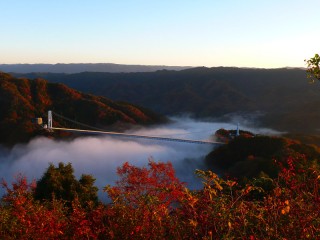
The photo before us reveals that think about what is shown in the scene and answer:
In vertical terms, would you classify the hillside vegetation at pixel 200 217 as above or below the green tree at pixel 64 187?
above

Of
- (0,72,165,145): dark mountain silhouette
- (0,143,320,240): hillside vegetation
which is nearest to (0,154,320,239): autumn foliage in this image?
(0,143,320,240): hillside vegetation

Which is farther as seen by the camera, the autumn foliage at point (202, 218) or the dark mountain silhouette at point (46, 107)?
the dark mountain silhouette at point (46, 107)

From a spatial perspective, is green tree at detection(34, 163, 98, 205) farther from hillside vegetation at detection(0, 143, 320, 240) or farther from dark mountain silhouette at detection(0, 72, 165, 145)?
dark mountain silhouette at detection(0, 72, 165, 145)

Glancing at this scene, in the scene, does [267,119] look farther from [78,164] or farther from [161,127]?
[78,164]

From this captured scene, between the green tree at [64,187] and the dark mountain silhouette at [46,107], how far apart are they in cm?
7741

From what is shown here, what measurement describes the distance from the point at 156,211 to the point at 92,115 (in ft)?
406

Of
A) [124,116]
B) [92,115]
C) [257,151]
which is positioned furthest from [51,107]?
[257,151]

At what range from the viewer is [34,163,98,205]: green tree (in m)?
26.5

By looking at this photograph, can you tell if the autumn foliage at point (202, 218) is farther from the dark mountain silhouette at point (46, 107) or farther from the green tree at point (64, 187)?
the dark mountain silhouette at point (46, 107)

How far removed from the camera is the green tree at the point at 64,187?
26453 millimetres

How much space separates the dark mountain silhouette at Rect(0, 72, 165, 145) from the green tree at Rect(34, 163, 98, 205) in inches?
3047

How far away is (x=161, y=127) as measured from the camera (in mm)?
158625

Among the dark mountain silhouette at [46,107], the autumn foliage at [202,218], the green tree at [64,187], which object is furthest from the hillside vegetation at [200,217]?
the dark mountain silhouette at [46,107]

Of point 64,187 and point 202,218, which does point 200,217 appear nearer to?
point 202,218
